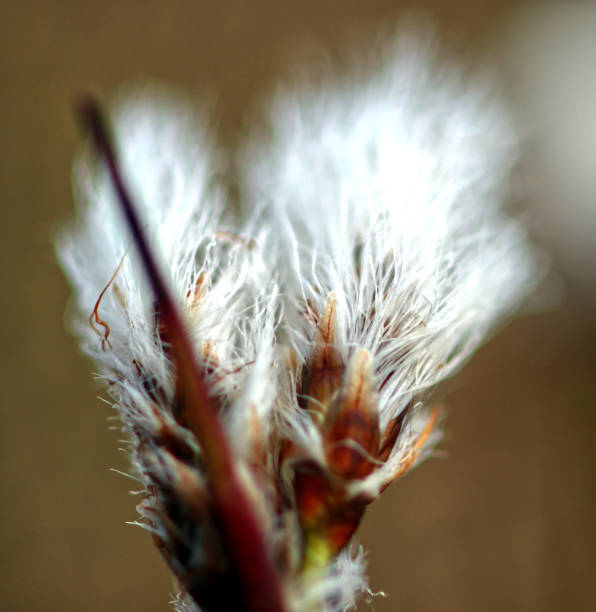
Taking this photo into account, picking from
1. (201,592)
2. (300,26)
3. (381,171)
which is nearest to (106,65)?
(300,26)

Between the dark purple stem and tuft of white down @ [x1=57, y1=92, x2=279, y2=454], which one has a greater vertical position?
tuft of white down @ [x1=57, y1=92, x2=279, y2=454]

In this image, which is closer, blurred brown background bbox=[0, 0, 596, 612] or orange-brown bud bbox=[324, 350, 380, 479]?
orange-brown bud bbox=[324, 350, 380, 479]

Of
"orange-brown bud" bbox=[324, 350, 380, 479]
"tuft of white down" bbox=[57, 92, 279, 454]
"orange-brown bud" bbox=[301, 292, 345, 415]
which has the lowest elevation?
"orange-brown bud" bbox=[324, 350, 380, 479]

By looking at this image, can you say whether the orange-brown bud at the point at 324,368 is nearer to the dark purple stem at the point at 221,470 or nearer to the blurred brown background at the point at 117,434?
the dark purple stem at the point at 221,470

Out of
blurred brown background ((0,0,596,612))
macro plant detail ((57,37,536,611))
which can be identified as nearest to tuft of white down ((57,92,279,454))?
macro plant detail ((57,37,536,611))

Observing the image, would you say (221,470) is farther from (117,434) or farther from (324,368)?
(117,434)

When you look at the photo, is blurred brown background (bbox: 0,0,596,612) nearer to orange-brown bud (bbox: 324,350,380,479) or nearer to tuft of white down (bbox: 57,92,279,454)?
tuft of white down (bbox: 57,92,279,454)

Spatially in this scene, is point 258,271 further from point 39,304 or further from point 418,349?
point 39,304

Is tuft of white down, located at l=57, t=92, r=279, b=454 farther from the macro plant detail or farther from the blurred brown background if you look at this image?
the blurred brown background
